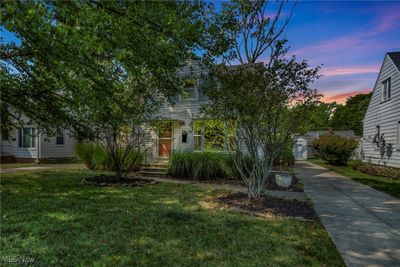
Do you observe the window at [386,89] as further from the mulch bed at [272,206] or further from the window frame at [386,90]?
the mulch bed at [272,206]

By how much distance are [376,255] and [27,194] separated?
8.21 meters

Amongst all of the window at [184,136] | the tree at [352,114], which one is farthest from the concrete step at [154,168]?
the tree at [352,114]

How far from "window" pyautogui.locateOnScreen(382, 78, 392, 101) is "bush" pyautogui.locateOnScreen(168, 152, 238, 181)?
11.0m

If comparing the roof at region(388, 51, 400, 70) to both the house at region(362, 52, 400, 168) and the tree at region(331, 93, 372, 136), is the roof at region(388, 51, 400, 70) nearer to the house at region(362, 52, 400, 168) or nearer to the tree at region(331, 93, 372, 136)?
the house at region(362, 52, 400, 168)

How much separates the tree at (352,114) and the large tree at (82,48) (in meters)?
59.7

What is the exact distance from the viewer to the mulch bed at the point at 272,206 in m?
5.80

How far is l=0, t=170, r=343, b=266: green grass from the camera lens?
11.1 ft

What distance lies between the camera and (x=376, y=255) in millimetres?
3553

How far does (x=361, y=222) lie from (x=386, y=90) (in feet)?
46.6

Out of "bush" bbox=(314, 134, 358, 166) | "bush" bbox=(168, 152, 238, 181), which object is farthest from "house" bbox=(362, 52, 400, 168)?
"bush" bbox=(168, 152, 238, 181)

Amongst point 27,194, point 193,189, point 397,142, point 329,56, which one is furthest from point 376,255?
point 397,142

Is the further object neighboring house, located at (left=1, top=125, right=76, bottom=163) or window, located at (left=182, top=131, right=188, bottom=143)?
neighboring house, located at (left=1, top=125, right=76, bottom=163)

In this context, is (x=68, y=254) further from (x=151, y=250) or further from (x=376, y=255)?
(x=376, y=255)

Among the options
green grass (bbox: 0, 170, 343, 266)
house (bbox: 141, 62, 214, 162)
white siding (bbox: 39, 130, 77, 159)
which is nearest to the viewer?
green grass (bbox: 0, 170, 343, 266)
